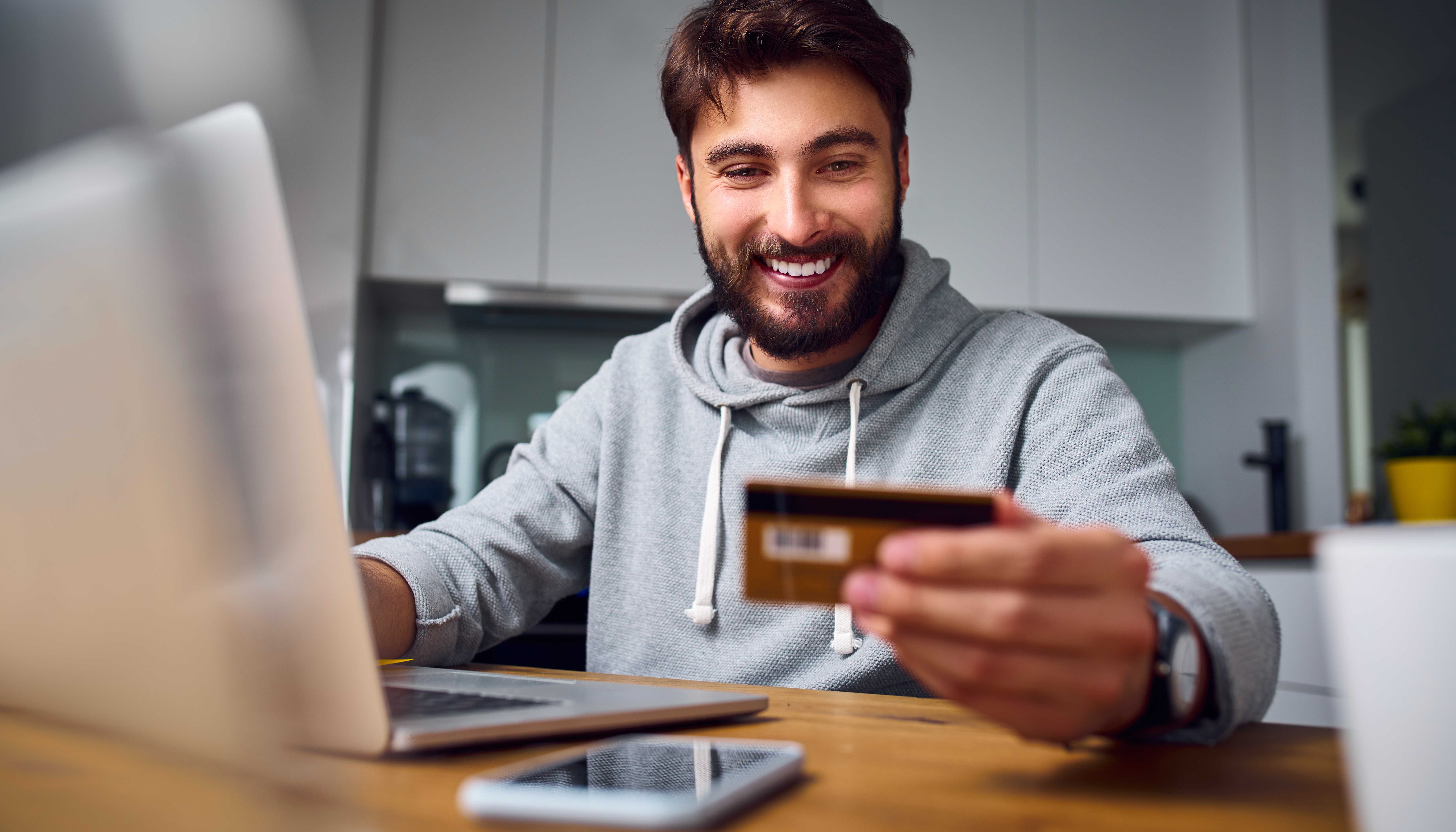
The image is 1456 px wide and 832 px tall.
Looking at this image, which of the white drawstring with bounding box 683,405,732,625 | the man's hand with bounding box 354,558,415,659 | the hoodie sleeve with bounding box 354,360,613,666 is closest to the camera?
the man's hand with bounding box 354,558,415,659

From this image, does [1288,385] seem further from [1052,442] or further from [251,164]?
[251,164]

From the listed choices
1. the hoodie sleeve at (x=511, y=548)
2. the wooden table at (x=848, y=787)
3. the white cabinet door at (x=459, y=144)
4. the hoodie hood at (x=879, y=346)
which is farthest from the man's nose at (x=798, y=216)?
the white cabinet door at (x=459, y=144)

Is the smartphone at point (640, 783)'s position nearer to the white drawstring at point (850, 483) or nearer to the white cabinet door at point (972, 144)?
the white drawstring at point (850, 483)

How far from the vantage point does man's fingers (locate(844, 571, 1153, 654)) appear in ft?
1.20

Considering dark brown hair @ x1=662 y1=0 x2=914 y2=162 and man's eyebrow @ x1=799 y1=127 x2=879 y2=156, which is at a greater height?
dark brown hair @ x1=662 y1=0 x2=914 y2=162

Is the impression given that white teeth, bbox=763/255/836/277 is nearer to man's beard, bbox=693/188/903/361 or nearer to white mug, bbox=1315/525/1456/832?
man's beard, bbox=693/188/903/361

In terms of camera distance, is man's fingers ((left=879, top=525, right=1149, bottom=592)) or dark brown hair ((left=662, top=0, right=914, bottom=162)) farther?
dark brown hair ((left=662, top=0, right=914, bottom=162))

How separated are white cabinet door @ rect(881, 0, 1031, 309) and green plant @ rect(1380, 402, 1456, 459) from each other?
89 cm

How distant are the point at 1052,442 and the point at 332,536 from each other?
0.75 metres

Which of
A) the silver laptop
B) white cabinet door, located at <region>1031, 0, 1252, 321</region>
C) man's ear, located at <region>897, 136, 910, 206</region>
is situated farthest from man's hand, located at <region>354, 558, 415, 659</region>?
white cabinet door, located at <region>1031, 0, 1252, 321</region>

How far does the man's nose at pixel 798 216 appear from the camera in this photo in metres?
1.15

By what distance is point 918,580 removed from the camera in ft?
1.19

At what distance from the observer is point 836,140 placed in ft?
3.71

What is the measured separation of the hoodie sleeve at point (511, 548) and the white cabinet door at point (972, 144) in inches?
63.4
